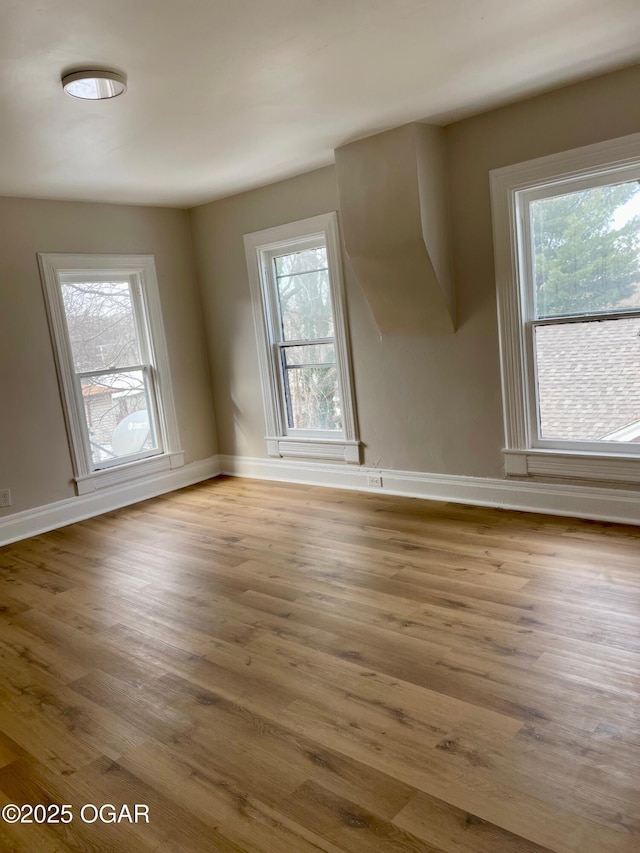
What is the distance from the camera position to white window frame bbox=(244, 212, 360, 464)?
467cm

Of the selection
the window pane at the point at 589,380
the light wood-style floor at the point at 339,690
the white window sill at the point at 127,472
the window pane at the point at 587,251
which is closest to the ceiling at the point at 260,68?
the window pane at the point at 587,251

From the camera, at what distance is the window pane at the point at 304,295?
15.9 feet

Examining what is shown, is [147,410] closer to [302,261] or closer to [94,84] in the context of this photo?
[302,261]

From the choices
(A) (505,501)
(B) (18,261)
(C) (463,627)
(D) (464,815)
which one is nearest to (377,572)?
(C) (463,627)

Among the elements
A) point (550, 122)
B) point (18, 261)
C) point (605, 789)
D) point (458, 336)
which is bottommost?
point (605, 789)

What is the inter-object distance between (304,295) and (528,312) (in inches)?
73.3

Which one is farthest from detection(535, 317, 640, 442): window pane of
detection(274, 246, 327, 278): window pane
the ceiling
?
detection(274, 246, 327, 278): window pane

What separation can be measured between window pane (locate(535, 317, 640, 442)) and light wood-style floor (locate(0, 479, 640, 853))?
564mm

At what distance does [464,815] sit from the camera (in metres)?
1.71

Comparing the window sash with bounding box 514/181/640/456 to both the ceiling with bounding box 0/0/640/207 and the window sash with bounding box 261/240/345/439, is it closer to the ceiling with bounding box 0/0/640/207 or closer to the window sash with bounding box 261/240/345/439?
the ceiling with bounding box 0/0/640/207

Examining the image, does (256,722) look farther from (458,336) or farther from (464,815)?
(458,336)

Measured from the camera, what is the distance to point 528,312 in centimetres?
381

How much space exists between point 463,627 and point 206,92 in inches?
105

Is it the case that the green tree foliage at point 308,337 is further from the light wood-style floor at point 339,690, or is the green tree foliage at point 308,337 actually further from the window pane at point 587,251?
the window pane at point 587,251
